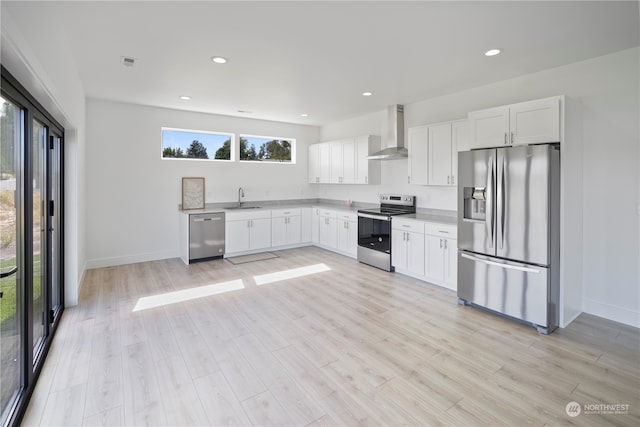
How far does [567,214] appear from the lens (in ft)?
10.7

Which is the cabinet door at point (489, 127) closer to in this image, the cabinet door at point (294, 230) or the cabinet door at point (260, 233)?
the cabinet door at point (294, 230)

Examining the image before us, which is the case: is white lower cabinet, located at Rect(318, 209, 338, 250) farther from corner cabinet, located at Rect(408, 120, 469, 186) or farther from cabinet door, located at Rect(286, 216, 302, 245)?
corner cabinet, located at Rect(408, 120, 469, 186)

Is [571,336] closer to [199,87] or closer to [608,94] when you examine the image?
[608,94]

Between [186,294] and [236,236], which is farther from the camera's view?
[236,236]

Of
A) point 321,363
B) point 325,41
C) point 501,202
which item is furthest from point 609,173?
point 321,363

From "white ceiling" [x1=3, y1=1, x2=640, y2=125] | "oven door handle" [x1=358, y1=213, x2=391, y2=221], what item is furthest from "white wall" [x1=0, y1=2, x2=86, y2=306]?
"oven door handle" [x1=358, y1=213, x2=391, y2=221]

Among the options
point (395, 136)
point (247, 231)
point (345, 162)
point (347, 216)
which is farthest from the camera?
point (345, 162)

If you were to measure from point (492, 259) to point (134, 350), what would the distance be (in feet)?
11.6

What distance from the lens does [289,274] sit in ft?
16.3

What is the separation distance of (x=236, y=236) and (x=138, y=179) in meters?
1.88

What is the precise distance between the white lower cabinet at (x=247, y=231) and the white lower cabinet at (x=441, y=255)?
311 cm

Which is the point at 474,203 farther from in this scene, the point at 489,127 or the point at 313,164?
Answer: the point at 313,164

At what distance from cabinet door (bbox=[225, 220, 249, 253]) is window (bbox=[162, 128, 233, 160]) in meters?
1.41

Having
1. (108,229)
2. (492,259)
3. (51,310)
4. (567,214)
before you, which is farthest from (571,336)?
(108,229)
